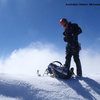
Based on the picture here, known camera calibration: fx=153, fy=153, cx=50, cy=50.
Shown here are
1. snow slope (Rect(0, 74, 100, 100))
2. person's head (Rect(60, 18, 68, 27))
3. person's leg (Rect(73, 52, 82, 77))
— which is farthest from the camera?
person's head (Rect(60, 18, 68, 27))

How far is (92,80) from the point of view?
648 centimetres

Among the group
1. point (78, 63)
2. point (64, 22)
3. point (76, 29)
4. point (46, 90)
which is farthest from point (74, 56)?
point (46, 90)

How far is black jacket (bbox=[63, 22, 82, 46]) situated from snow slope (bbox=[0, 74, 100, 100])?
2.31 metres

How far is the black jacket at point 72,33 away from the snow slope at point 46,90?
2315 mm

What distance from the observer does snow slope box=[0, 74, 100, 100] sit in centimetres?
471

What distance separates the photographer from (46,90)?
204 inches

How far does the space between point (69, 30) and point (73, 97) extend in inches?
147

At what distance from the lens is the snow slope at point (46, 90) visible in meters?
4.71

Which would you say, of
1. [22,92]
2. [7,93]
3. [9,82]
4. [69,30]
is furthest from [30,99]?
[69,30]

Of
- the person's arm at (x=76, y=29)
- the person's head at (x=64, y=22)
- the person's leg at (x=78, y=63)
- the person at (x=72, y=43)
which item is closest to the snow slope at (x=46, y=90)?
the person's leg at (x=78, y=63)

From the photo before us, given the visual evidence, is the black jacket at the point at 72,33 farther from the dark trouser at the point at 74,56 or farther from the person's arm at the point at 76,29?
the dark trouser at the point at 74,56

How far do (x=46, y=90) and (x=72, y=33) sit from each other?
3609 millimetres

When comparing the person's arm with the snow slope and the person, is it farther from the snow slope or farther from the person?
the snow slope

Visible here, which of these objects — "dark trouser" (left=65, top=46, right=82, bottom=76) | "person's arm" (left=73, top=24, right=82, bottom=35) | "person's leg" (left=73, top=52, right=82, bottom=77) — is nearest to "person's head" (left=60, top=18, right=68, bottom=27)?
"person's arm" (left=73, top=24, right=82, bottom=35)
